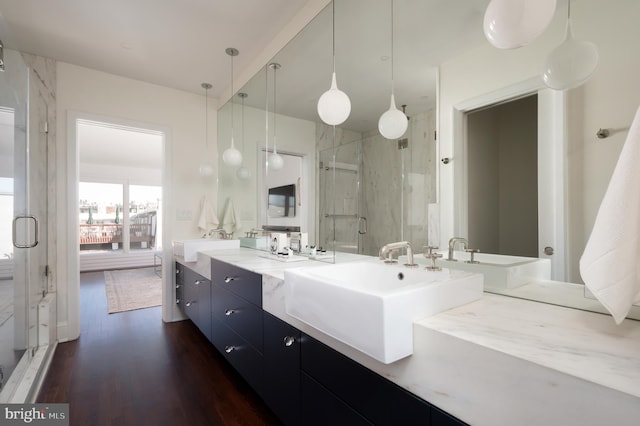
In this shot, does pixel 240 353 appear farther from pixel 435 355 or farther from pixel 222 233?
pixel 222 233

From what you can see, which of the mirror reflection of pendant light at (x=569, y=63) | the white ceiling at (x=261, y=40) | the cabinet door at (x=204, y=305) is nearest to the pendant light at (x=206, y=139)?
the white ceiling at (x=261, y=40)

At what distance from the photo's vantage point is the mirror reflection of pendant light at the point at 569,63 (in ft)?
3.18

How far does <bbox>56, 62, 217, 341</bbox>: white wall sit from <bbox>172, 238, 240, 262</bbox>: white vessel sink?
449 mm

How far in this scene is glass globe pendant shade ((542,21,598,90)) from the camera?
0.97 m

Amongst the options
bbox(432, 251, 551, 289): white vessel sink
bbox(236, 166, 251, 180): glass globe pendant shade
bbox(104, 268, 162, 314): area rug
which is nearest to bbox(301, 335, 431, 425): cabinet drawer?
bbox(432, 251, 551, 289): white vessel sink

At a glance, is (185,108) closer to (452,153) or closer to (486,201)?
(452,153)

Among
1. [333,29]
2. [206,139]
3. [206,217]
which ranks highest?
[333,29]

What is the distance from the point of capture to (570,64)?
101 cm

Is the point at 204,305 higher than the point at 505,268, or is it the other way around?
the point at 505,268

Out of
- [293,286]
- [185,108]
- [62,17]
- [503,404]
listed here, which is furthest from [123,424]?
[185,108]

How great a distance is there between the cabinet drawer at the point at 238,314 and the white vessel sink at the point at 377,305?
1.88 ft

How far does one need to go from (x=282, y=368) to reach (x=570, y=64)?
164 centimetres

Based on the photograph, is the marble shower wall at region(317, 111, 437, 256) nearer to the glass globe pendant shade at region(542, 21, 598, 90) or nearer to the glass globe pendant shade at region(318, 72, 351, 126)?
the glass globe pendant shade at region(318, 72, 351, 126)

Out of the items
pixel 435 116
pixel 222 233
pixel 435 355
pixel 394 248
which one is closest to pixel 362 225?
pixel 394 248
